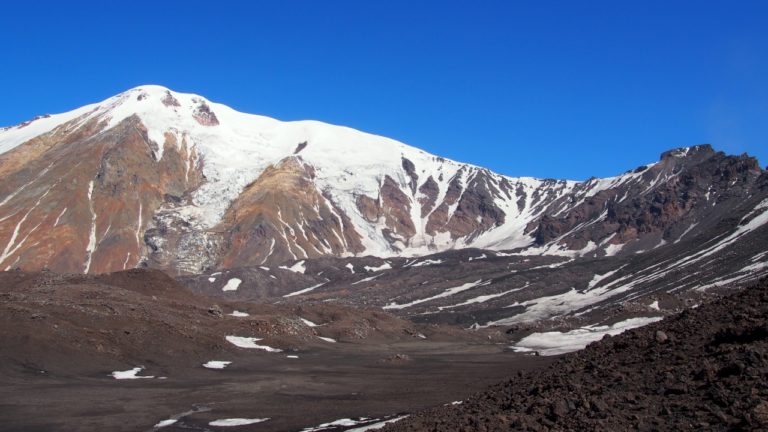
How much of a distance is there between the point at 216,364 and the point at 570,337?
58.2 m

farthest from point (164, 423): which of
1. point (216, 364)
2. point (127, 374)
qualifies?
point (216, 364)

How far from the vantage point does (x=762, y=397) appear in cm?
1747

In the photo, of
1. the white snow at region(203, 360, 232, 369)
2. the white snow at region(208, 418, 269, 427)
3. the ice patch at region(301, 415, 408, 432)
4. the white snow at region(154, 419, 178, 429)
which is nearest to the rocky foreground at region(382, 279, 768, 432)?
the ice patch at region(301, 415, 408, 432)

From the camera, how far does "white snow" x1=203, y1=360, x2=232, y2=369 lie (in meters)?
62.2

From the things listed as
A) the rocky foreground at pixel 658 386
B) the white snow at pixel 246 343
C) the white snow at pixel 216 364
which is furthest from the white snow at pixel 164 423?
the white snow at pixel 246 343

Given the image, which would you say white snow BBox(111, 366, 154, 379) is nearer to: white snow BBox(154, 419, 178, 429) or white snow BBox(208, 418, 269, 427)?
white snow BBox(154, 419, 178, 429)

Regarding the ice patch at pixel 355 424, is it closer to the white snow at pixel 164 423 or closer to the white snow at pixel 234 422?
the white snow at pixel 234 422

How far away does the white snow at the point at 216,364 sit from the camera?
62244 millimetres

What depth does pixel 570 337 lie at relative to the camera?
10481 centimetres

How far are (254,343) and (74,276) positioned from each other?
135 ft

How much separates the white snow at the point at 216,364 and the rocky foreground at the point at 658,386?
37.5 metres

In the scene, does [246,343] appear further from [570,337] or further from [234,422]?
[570,337]

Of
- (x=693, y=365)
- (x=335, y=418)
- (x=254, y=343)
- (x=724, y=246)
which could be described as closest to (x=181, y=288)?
(x=254, y=343)

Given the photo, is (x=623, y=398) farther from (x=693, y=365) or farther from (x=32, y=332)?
(x=32, y=332)
